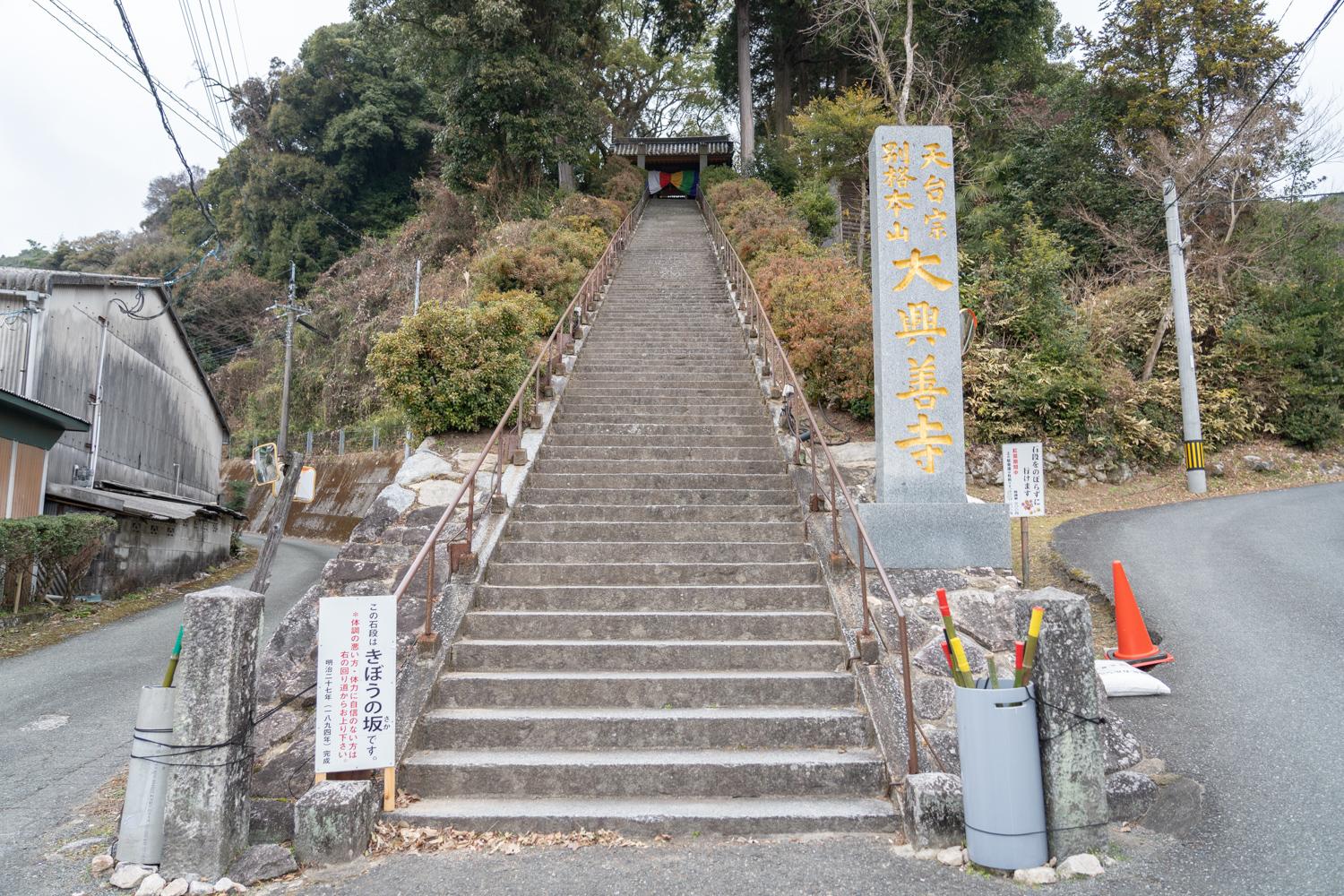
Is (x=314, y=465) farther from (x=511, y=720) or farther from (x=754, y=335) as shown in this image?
(x=511, y=720)

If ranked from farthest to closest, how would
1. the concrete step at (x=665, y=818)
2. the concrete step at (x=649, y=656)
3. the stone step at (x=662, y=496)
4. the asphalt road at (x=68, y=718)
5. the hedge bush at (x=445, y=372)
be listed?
the hedge bush at (x=445, y=372) → the stone step at (x=662, y=496) → the concrete step at (x=649, y=656) → the asphalt road at (x=68, y=718) → the concrete step at (x=665, y=818)

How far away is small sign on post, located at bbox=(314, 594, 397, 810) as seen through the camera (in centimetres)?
418

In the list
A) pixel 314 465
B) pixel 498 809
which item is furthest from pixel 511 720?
pixel 314 465

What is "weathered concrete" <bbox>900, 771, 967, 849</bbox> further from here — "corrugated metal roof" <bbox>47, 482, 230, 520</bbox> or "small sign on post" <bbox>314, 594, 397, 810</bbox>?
"corrugated metal roof" <bbox>47, 482, 230, 520</bbox>

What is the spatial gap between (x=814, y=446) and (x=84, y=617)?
10.6m

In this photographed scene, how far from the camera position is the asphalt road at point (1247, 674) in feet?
12.8

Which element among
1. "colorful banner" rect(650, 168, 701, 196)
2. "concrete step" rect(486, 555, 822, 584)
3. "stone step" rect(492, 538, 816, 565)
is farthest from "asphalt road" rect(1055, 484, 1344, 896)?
"colorful banner" rect(650, 168, 701, 196)

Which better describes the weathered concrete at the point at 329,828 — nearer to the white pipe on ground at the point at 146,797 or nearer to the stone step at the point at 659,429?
the white pipe on ground at the point at 146,797

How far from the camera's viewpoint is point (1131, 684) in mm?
5887

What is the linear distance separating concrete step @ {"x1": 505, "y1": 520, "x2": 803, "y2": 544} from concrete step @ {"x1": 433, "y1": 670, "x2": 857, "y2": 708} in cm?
198

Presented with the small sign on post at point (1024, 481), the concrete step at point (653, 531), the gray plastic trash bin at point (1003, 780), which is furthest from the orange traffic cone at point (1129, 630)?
the gray plastic trash bin at point (1003, 780)

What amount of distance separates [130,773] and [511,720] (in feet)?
6.60

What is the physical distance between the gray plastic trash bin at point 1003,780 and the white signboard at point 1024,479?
3.86 metres

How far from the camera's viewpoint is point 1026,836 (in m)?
3.79
